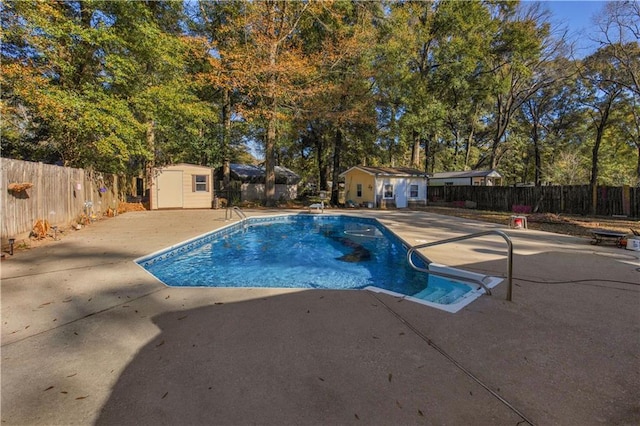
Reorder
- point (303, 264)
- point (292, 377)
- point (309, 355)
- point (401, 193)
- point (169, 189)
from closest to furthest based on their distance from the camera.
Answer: point (292, 377) < point (309, 355) < point (303, 264) < point (169, 189) < point (401, 193)

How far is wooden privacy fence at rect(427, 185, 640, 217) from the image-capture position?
13.9 metres

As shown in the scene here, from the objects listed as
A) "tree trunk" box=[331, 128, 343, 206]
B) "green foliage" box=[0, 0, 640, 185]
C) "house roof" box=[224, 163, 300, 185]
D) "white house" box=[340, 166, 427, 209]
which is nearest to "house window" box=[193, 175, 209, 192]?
"green foliage" box=[0, 0, 640, 185]

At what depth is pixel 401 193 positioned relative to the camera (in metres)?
20.9

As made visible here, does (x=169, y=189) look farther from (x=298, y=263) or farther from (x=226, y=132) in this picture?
(x=298, y=263)


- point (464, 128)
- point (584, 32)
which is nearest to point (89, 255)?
point (584, 32)

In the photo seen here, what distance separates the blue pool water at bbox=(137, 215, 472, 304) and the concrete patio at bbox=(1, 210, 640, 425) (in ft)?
5.50

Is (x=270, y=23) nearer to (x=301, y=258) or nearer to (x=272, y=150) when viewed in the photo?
(x=272, y=150)

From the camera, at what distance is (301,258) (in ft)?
27.5

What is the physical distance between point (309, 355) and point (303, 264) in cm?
524

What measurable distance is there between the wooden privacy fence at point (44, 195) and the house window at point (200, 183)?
5.37 metres

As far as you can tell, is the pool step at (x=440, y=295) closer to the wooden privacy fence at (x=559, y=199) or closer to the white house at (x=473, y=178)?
the wooden privacy fence at (x=559, y=199)

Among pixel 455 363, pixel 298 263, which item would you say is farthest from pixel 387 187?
pixel 455 363

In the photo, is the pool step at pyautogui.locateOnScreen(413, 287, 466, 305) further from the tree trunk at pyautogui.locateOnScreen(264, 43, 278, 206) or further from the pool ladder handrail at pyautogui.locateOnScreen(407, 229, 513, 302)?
the tree trunk at pyautogui.locateOnScreen(264, 43, 278, 206)

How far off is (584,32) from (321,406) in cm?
2500
